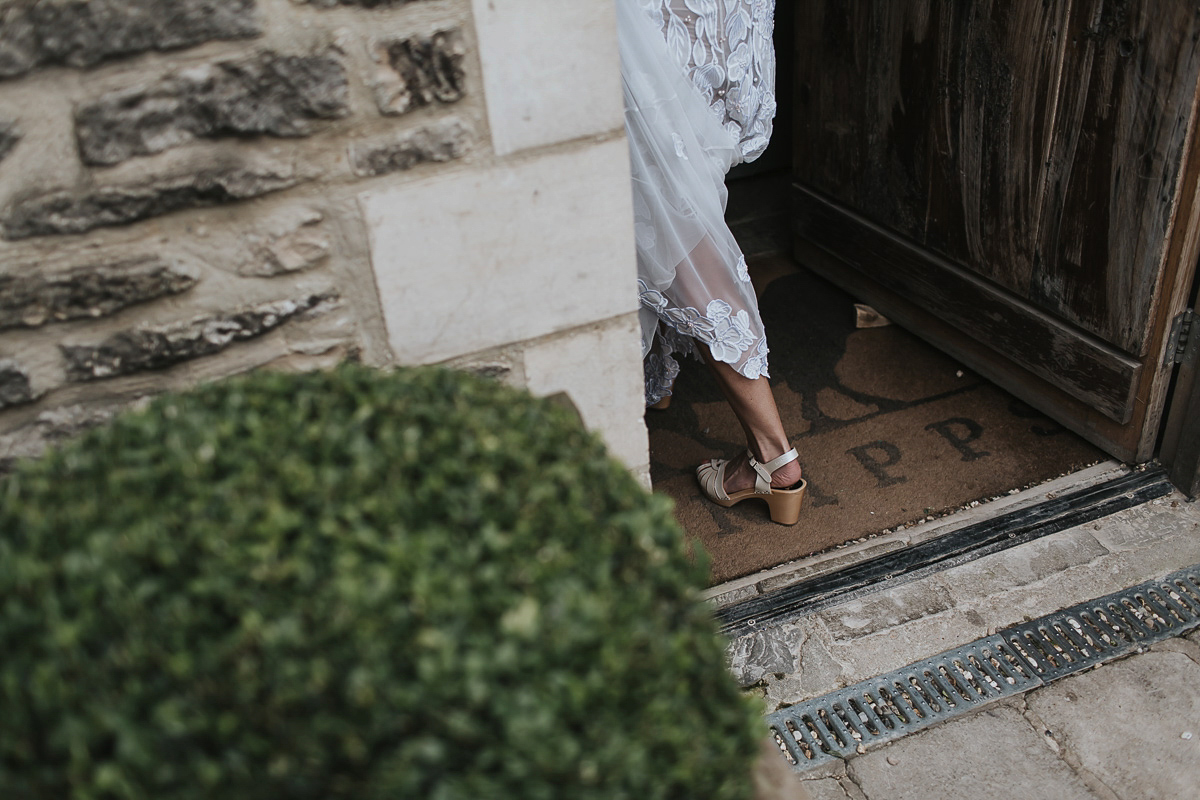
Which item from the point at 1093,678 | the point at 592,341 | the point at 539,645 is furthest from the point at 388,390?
the point at 1093,678

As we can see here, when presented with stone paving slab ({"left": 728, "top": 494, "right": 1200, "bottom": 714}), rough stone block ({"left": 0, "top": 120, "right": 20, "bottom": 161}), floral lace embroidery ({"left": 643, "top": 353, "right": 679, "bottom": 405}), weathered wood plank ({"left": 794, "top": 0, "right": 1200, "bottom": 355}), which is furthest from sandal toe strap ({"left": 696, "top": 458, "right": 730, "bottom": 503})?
rough stone block ({"left": 0, "top": 120, "right": 20, "bottom": 161})

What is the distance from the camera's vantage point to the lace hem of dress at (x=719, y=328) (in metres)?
2.19

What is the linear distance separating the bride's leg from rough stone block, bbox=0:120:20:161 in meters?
1.53

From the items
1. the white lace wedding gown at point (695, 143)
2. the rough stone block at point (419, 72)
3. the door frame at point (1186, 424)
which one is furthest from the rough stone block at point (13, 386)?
the door frame at point (1186, 424)

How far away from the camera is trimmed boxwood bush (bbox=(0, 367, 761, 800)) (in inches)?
29.6

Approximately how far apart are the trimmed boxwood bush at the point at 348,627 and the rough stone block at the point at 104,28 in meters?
0.50

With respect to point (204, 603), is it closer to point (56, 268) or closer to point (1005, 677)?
point (56, 268)

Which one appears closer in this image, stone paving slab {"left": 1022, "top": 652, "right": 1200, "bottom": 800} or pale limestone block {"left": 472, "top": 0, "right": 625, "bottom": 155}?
pale limestone block {"left": 472, "top": 0, "right": 625, "bottom": 155}

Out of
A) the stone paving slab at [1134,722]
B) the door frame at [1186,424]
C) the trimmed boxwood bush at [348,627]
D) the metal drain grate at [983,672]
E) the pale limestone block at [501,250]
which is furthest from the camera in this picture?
the door frame at [1186,424]

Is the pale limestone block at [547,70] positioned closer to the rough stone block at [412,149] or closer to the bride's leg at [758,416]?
the rough stone block at [412,149]

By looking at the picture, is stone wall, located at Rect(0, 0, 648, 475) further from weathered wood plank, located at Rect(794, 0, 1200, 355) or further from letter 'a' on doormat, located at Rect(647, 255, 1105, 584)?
weathered wood plank, located at Rect(794, 0, 1200, 355)

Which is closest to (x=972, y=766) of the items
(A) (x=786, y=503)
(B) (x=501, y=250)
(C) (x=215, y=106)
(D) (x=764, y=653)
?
(D) (x=764, y=653)

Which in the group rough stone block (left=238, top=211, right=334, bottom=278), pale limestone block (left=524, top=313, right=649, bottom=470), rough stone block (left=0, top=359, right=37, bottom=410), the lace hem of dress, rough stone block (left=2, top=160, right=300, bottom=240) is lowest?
the lace hem of dress

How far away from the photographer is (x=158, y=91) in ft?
3.82
